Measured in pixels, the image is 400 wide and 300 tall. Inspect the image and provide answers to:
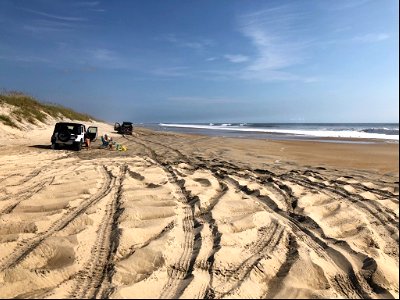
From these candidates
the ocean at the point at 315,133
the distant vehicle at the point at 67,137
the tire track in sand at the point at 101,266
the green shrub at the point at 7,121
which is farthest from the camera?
the ocean at the point at 315,133

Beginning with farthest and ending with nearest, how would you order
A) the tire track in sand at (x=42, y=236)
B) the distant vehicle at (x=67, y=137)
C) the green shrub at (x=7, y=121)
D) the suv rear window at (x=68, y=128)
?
the green shrub at (x=7, y=121)
the suv rear window at (x=68, y=128)
the distant vehicle at (x=67, y=137)
the tire track in sand at (x=42, y=236)

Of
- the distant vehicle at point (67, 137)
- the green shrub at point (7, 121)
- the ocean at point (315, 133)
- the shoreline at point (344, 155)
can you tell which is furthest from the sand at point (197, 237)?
the green shrub at point (7, 121)

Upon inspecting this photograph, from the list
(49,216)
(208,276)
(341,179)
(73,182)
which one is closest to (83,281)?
(208,276)

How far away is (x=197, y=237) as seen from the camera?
457cm

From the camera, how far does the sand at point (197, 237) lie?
3316mm

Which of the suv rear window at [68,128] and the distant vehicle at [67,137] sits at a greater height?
the suv rear window at [68,128]

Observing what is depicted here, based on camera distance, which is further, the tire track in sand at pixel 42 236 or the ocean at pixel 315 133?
the ocean at pixel 315 133

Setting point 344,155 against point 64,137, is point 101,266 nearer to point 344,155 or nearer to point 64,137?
point 64,137

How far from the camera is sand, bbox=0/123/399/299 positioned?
3.32m

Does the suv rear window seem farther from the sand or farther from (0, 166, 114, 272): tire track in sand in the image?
(0, 166, 114, 272): tire track in sand

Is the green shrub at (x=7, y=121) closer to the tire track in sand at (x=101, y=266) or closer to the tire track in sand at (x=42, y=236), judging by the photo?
the tire track in sand at (x=42, y=236)

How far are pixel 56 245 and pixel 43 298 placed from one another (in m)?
1.22

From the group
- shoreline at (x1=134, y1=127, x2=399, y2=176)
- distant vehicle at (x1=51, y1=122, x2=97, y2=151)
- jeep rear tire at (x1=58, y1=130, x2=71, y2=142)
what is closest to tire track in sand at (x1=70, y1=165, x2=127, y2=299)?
shoreline at (x1=134, y1=127, x2=399, y2=176)

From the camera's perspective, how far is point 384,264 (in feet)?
11.7
